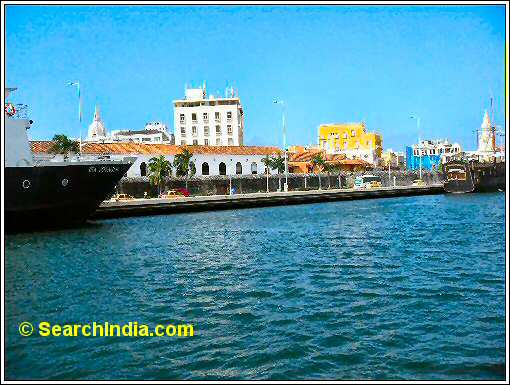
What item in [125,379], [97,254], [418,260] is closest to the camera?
[125,379]

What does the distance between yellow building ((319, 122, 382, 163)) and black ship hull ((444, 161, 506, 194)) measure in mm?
A: 48884

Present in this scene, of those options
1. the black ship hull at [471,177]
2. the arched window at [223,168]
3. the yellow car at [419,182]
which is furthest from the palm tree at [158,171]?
the yellow car at [419,182]

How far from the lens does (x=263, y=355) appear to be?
10.0 meters

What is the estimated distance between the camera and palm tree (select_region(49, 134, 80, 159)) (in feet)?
212

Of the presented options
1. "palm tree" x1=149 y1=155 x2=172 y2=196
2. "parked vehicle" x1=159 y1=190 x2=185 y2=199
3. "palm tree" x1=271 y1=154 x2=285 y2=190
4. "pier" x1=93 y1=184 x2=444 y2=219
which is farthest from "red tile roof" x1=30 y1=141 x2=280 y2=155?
"pier" x1=93 y1=184 x2=444 y2=219

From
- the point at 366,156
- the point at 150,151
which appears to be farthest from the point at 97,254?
the point at 366,156

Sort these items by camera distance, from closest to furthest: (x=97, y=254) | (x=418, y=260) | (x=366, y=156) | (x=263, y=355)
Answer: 1. (x=263, y=355)
2. (x=418, y=260)
3. (x=97, y=254)
4. (x=366, y=156)

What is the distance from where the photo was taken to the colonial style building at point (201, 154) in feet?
229

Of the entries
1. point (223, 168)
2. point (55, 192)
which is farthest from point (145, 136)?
point (55, 192)

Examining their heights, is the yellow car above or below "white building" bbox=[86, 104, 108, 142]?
below

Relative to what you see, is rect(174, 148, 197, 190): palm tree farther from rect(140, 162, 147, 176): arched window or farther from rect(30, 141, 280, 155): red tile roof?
rect(140, 162, 147, 176): arched window

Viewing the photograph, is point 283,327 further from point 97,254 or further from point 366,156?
point 366,156

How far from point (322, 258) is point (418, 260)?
354 centimetres

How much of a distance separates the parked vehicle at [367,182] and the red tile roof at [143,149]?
48.3ft
